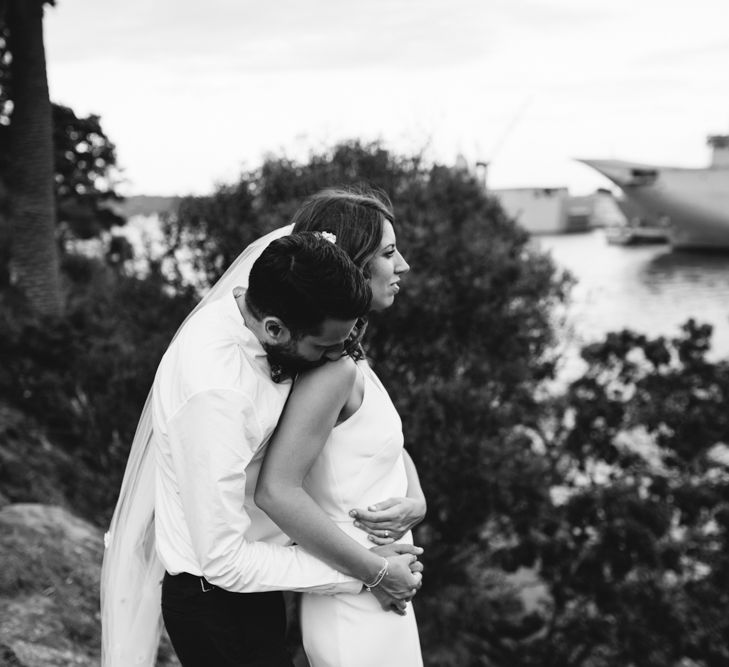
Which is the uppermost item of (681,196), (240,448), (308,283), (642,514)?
(681,196)

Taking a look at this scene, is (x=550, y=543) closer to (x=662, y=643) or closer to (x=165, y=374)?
(x=662, y=643)

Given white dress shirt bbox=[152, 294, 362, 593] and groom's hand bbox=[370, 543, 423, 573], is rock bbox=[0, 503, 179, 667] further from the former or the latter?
groom's hand bbox=[370, 543, 423, 573]

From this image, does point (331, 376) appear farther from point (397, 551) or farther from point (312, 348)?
point (397, 551)

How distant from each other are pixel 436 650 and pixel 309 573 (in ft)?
19.3

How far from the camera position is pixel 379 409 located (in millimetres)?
2154

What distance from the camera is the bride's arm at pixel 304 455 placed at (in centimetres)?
191

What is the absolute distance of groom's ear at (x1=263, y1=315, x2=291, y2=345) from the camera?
1.83 meters

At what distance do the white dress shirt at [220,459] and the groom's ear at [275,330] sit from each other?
8cm

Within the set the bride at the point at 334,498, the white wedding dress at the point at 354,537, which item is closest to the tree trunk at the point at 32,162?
the bride at the point at 334,498

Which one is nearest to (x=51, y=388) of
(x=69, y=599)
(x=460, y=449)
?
(x=460, y=449)

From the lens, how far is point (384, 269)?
221 centimetres

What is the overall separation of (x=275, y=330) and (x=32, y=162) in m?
9.17

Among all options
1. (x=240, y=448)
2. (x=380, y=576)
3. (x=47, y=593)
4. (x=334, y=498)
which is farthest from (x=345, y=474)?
(x=47, y=593)

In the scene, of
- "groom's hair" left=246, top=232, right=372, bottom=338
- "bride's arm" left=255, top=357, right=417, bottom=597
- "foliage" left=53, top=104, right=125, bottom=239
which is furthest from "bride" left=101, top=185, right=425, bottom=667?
"foliage" left=53, top=104, right=125, bottom=239
